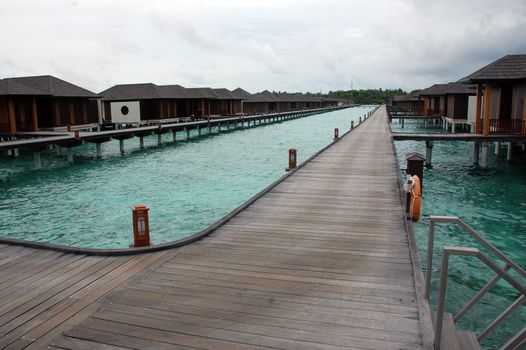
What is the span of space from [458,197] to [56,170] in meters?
20.4

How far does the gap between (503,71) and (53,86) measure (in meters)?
32.6

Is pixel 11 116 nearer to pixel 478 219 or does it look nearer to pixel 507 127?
pixel 478 219

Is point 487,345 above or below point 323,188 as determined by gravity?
below

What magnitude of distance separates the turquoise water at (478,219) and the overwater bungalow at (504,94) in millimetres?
2107

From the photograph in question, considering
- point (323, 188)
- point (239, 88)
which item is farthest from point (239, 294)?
point (239, 88)

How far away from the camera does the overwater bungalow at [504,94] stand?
21.5 metres

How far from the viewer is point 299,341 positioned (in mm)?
4496

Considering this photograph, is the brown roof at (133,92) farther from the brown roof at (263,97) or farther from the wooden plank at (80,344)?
the wooden plank at (80,344)

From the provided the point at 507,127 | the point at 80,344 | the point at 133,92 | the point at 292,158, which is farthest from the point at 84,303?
the point at 133,92

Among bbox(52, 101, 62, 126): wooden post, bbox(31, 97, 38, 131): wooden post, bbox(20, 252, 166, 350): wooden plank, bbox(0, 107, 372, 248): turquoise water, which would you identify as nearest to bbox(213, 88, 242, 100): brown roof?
bbox(52, 101, 62, 126): wooden post

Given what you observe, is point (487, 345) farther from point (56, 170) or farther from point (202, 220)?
point (56, 170)

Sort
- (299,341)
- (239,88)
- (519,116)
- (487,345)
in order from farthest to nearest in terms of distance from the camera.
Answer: (239,88) < (519,116) < (487,345) < (299,341)

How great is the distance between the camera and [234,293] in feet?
18.6

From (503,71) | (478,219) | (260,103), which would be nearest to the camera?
(478,219)
